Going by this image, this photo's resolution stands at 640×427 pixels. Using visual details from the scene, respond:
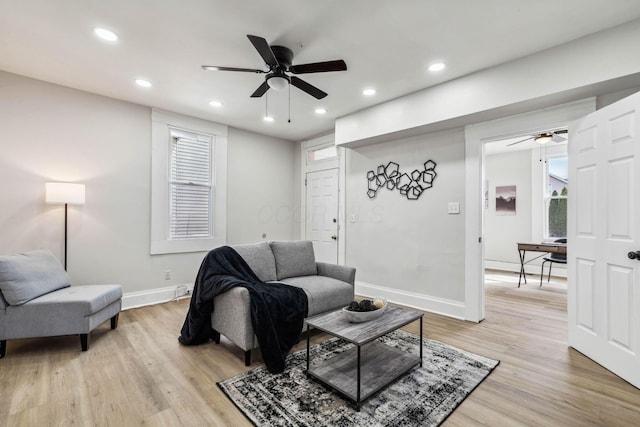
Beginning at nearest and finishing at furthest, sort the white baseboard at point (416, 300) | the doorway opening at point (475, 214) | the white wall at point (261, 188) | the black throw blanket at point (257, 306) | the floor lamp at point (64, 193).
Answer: the black throw blanket at point (257, 306) → the floor lamp at point (64, 193) → the doorway opening at point (475, 214) → the white baseboard at point (416, 300) → the white wall at point (261, 188)

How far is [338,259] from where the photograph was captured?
4.85 m

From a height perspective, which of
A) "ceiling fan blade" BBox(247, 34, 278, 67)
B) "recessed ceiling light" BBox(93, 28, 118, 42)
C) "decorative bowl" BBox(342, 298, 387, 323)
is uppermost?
"recessed ceiling light" BBox(93, 28, 118, 42)

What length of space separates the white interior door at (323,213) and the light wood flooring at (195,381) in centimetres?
213

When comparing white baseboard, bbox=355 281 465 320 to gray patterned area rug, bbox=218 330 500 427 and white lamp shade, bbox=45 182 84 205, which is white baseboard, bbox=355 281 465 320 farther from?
white lamp shade, bbox=45 182 84 205

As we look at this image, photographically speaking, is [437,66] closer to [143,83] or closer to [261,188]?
[143,83]

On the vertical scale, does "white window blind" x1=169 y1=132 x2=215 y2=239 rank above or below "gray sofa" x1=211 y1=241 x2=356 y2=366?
above

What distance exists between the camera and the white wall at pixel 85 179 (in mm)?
3137

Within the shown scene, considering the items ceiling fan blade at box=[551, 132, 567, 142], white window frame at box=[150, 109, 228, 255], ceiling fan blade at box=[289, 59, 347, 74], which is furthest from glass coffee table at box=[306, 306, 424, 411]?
ceiling fan blade at box=[551, 132, 567, 142]

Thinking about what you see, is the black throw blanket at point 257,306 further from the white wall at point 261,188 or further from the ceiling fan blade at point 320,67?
the white wall at point 261,188

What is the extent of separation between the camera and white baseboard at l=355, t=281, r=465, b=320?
11.5 ft

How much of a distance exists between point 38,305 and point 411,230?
155 inches

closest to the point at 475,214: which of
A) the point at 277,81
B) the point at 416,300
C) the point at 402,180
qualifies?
the point at 402,180

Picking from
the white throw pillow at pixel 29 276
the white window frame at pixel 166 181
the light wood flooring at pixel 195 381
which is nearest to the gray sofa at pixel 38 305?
the white throw pillow at pixel 29 276

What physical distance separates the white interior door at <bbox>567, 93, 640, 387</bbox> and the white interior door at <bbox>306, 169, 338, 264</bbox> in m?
3.05
